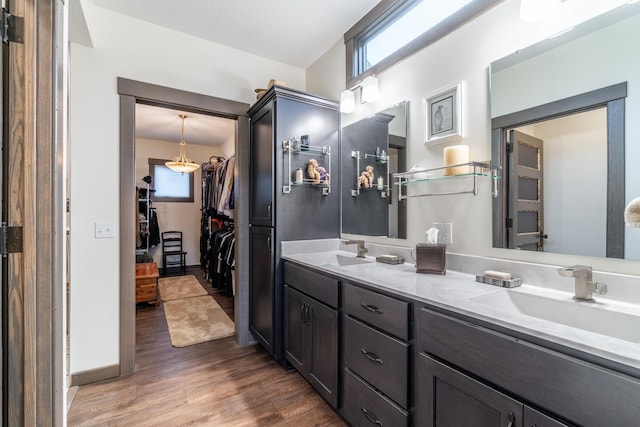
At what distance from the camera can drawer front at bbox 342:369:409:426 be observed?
4.20 ft

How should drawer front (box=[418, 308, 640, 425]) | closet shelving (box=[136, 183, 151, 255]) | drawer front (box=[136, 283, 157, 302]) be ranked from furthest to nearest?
closet shelving (box=[136, 183, 151, 255]), drawer front (box=[136, 283, 157, 302]), drawer front (box=[418, 308, 640, 425])

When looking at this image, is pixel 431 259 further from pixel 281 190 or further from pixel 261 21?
pixel 261 21

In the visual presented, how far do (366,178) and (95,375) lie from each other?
2.47m

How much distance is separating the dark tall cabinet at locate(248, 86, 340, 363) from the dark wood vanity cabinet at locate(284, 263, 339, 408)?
0.16m

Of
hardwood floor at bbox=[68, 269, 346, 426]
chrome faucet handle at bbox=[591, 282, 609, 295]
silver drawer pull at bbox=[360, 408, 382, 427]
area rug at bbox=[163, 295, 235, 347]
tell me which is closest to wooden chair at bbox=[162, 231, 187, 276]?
area rug at bbox=[163, 295, 235, 347]

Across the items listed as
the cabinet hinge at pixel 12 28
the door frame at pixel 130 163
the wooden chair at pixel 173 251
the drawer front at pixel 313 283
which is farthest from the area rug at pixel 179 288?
the cabinet hinge at pixel 12 28

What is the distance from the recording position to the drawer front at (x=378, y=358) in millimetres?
1252

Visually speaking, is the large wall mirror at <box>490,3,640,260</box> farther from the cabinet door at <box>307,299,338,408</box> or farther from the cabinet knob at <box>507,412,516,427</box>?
the cabinet door at <box>307,299,338,408</box>

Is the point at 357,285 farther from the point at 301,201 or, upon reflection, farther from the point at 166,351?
the point at 166,351

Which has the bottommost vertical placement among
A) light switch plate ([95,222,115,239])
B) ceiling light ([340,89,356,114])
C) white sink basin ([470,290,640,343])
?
white sink basin ([470,290,640,343])

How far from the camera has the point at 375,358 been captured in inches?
54.6

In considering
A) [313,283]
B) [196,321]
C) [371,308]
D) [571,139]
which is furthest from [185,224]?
[571,139]

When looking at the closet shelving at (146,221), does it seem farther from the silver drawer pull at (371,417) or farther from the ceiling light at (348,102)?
the silver drawer pull at (371,417)

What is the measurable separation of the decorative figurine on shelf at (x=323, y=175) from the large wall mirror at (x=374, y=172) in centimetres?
17
